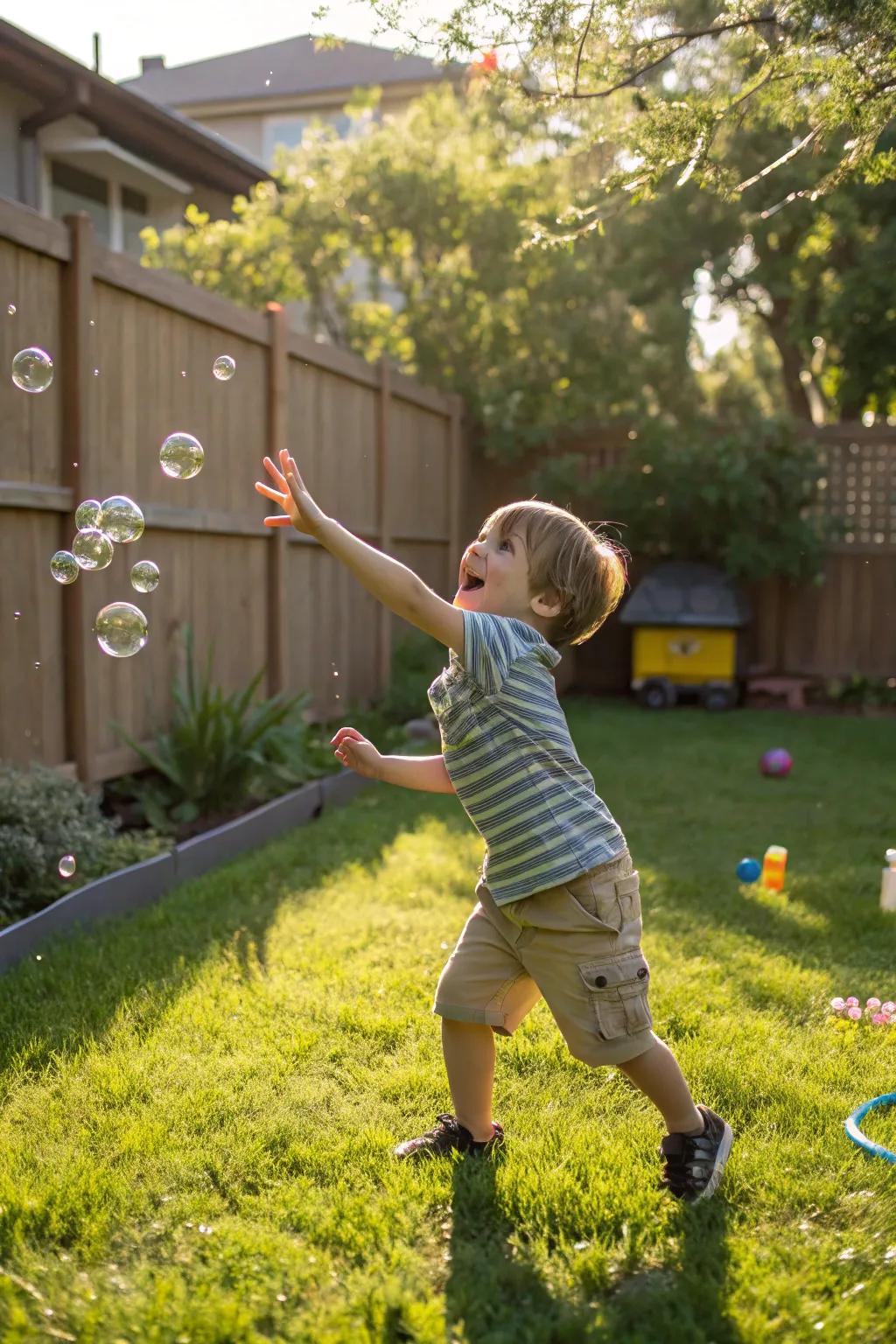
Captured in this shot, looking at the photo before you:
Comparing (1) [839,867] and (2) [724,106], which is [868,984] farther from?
(2) [724,106]

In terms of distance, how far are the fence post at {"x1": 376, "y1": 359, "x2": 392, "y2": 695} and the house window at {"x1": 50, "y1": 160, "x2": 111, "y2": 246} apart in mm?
3595

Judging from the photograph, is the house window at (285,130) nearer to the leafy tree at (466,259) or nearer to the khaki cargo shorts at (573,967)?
the leafy tree at (466,259)

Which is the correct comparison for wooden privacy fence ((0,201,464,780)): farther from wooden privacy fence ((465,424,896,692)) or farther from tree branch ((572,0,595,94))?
wooden privacy fence ((465,424,896,692))

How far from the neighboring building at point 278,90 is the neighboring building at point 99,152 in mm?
7458

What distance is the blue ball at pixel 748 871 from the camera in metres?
4.66

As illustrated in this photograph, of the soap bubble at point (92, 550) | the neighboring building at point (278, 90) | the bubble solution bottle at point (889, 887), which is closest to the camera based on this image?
the soap bubble at point (92, 550)

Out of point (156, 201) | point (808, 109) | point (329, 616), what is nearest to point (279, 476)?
point (808, 109)

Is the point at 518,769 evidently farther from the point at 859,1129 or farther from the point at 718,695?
the point at 718,695

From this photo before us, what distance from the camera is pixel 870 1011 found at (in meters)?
3.34

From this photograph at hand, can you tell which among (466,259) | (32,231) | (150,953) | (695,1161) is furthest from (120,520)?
(466,259)

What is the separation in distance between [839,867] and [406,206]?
334 inches

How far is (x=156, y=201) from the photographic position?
12.6 metres

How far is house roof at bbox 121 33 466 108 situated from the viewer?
1969 centimetres

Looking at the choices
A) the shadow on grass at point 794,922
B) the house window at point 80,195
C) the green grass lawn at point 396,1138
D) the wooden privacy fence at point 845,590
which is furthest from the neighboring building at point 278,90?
the green grass lawn at point 396,1138
